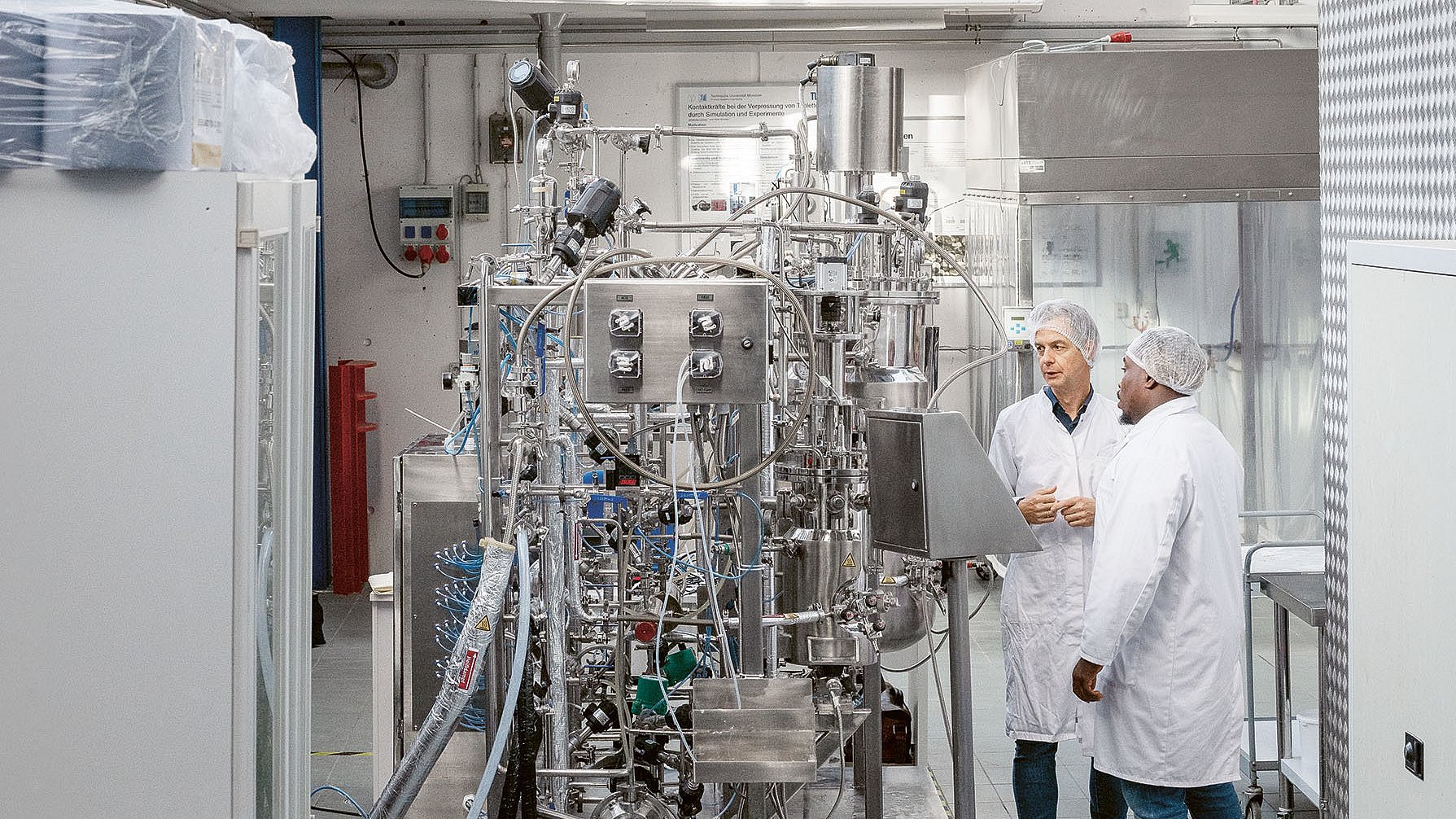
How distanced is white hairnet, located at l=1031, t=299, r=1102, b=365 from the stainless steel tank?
55 centimetres

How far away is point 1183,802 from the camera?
2928mm

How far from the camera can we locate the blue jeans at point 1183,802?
9.47 feet

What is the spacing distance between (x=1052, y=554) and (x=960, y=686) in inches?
39.4

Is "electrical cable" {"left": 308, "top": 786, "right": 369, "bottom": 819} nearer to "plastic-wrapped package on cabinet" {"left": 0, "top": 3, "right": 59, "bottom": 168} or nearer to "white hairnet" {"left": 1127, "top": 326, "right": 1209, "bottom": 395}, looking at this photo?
"white hairnet" {"left": 1127, "top": 326, "right": 1209, "bottom": 395}

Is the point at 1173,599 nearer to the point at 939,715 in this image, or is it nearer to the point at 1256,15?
the point at 939,715

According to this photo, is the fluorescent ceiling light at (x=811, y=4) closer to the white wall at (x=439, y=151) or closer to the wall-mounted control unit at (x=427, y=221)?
the white wall at (x=439, y=151)

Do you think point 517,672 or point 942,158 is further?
point 942,158

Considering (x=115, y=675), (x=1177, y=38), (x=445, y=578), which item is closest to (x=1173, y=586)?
(x=445, y=578)

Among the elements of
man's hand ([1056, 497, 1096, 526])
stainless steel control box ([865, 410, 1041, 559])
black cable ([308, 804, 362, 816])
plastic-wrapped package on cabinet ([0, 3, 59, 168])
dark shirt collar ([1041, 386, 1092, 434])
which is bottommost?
black cable ([308, 804, 362, 816])

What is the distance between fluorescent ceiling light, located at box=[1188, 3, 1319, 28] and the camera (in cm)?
546

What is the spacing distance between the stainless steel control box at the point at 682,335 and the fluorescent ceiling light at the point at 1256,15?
367 cm

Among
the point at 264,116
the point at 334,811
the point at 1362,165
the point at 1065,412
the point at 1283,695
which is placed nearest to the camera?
the point at 264,116

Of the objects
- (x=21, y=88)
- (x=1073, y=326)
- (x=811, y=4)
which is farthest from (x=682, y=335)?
(x=811, y=4)

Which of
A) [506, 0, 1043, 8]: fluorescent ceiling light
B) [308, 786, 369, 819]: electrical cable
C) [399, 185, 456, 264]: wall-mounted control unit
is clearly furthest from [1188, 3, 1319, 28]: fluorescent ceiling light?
[308, 786, 369, 819]: electrical cable
